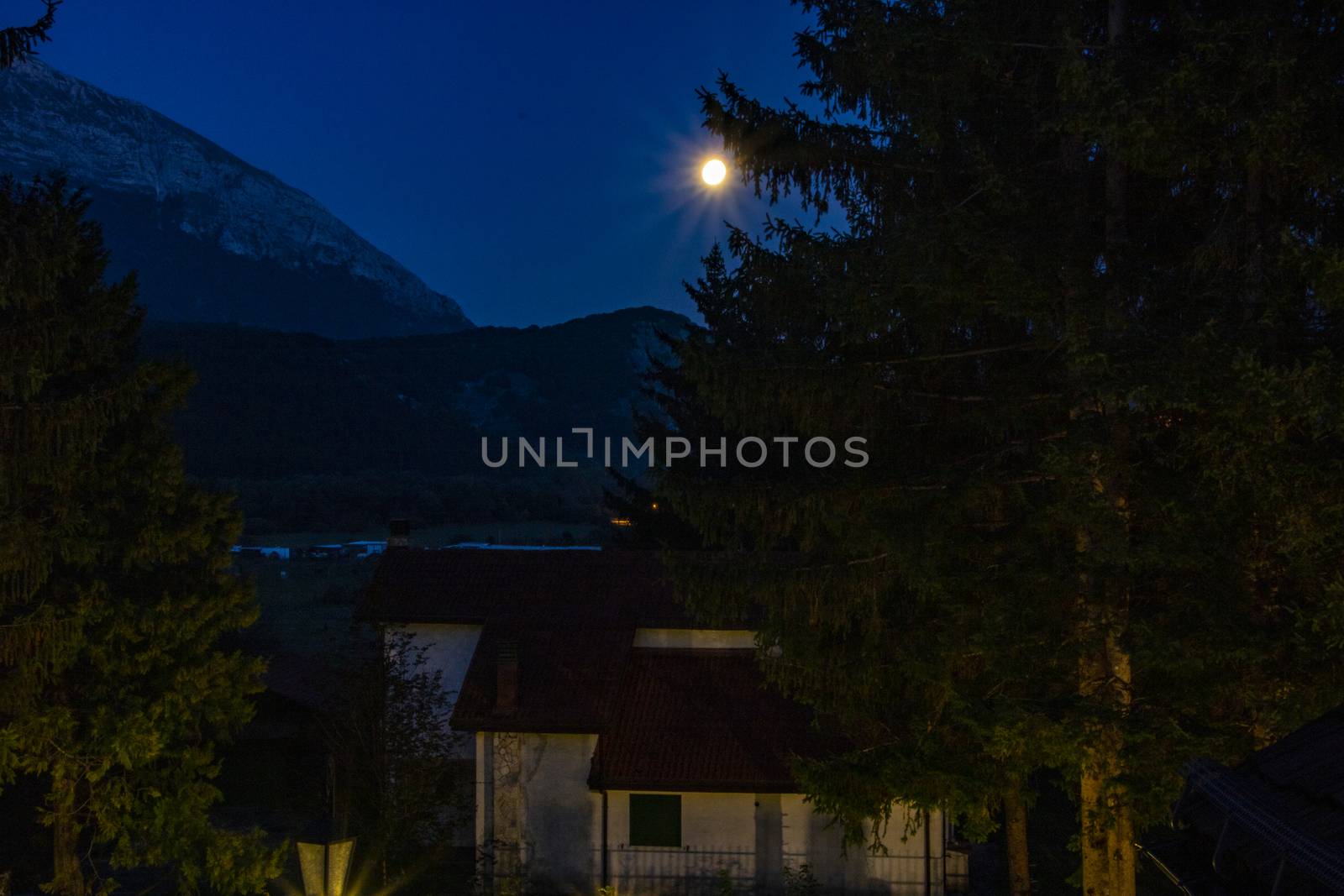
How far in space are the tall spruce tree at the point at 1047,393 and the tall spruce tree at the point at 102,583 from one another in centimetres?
725

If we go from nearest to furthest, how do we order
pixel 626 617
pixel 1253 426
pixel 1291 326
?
pixel 1253 426, pixel 1291 326, pixel 626 617

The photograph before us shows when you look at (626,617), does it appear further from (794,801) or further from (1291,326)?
(1291,326)

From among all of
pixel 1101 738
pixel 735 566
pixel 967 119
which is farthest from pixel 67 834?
pixel 967 119

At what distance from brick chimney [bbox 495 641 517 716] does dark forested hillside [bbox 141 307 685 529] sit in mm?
38381

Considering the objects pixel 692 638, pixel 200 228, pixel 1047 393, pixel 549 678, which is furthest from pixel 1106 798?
pixel 200 228

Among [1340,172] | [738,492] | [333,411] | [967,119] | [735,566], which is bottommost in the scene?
[735,566]

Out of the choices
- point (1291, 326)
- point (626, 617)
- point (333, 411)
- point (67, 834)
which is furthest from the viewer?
point (333, 411)

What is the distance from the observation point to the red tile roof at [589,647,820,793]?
57.3ft

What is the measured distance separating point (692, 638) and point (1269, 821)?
17.0 meters

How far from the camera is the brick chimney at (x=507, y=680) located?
18.1 m

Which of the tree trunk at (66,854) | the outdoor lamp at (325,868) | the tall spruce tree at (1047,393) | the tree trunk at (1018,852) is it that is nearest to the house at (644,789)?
the tree trunk at (1018,852)

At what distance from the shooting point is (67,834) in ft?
44.3

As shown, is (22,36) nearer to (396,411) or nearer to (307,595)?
(307,595)

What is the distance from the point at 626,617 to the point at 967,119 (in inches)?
501
